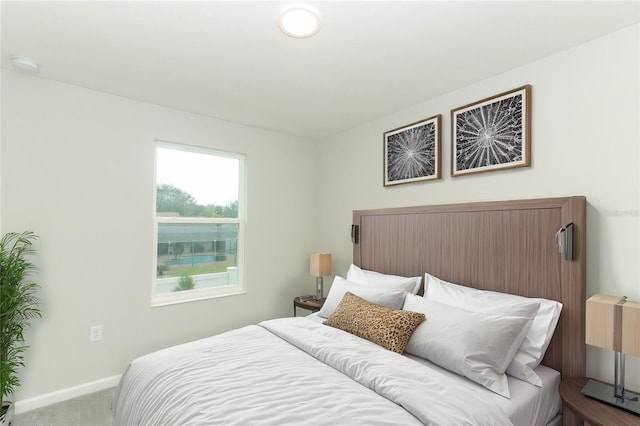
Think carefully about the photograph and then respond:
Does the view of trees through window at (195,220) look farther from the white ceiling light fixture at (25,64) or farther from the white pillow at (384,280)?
the white pillow at (384,280)

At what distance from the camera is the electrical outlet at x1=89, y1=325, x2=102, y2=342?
2.66m

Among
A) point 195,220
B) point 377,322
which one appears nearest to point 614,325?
point 377,322

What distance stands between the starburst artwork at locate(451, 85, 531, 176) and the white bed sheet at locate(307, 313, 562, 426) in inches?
53.1

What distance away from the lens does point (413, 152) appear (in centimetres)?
294

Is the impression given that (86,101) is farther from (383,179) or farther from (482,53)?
(482,53)

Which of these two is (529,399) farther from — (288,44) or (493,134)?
(288,44)

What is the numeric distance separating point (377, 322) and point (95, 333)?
7.63 feet

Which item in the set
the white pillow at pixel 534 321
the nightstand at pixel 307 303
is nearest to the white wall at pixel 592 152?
the white pillow at pixel 534 321

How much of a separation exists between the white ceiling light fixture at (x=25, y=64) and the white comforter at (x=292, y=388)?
2147 mm

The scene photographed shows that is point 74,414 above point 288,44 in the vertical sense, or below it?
below

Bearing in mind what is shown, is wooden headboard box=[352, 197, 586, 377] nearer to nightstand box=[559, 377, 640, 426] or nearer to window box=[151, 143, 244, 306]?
nightstand box=[559, 377, 640, 426]

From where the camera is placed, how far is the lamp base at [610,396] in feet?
4.97

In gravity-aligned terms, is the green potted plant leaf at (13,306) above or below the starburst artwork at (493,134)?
below

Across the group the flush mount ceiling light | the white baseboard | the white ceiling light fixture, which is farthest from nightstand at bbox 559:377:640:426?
the white ceiling light fixture
